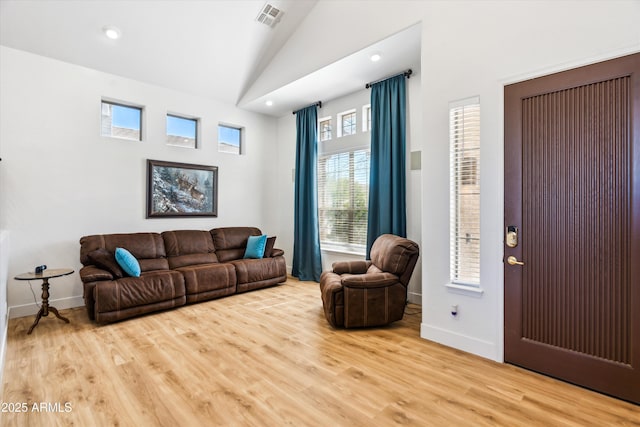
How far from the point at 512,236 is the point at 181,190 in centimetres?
476

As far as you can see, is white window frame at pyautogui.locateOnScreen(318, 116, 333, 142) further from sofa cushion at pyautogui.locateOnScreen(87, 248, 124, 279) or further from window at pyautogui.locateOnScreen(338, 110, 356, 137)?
sofa cushion at pyautogui.locateOnScreen(87, 248, 124, 279)

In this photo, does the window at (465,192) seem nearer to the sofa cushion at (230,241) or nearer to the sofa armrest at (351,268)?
the sofa armrest at (351,268)

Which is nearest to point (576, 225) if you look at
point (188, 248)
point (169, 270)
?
point (169, 270)

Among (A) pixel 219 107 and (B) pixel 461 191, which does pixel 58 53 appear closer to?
(A) pixel 219 107

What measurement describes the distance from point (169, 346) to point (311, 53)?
401 centimetres

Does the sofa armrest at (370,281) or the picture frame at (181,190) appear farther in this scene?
the picture frame at (181,190)

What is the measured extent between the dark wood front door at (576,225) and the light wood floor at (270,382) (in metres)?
0.26

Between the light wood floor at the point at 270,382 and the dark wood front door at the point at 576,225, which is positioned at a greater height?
the dark wood front door at the point at 576,225

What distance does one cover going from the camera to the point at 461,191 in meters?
2.91

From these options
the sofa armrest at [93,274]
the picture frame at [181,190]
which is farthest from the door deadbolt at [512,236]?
the picture frame at [181,190]

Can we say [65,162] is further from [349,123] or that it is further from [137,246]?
[349,123]

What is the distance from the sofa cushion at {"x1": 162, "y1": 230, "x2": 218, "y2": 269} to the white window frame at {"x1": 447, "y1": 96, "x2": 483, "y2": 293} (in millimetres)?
3684

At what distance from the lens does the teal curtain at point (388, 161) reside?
4.42 metres

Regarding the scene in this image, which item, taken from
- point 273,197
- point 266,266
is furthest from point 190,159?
point 266,266
